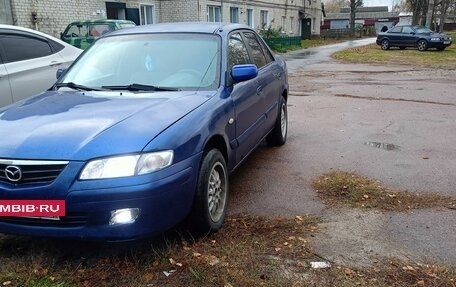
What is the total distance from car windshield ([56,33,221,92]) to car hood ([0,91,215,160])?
0.77 ft

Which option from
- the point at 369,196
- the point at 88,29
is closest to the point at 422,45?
the point at 88,29

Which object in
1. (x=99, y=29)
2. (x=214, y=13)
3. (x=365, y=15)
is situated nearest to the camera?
(x=99, y=29)

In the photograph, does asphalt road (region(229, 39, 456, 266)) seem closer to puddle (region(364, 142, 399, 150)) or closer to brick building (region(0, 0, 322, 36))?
puddle (region(364, 142, 399, 150))

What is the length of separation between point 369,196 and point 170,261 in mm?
2232

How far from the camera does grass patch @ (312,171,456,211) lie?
14.3 ft

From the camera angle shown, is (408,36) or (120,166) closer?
(120,166)

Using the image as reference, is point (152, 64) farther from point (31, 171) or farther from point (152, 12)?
point (152, 12)

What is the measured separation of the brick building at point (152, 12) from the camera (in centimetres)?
1795

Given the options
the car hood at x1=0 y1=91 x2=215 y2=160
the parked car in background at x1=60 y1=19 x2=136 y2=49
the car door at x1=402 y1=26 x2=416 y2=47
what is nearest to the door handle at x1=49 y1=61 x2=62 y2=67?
the car hood at x1=0 y1=91 x2=215 y2=160

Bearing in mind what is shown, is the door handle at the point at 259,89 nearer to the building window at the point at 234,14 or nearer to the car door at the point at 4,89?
the car door at the point at 4,89

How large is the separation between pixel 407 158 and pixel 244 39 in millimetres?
2552

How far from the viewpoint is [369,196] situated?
4562mm

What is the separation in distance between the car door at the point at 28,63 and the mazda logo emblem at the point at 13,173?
121 inches

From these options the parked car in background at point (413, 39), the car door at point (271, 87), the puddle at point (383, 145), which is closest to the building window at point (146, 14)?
the parked car in background at point (413, 39)
